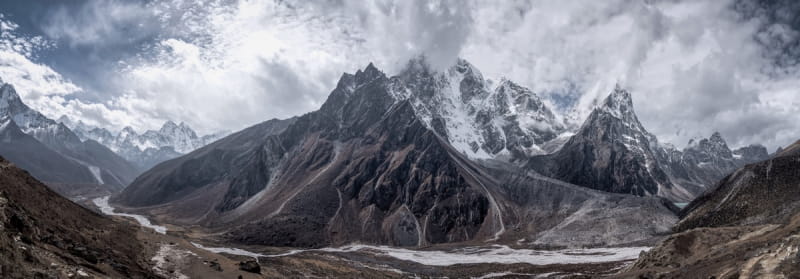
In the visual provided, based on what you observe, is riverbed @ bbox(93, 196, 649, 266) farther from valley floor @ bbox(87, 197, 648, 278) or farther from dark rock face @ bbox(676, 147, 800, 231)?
dark rock face @ bbox(676, 147, 800, 231)

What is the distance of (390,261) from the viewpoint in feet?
486

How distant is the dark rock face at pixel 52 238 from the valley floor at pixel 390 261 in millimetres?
5621

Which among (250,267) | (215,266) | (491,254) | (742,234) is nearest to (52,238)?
(215,266)

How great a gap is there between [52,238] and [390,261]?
116596mm

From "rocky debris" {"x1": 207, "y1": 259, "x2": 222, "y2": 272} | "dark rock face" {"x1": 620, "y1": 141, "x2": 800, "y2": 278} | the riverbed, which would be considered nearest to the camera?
"dark rock face" {"x1": 620, "y1": 141, "x2": 800, "y2": 278}

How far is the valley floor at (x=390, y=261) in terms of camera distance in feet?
199

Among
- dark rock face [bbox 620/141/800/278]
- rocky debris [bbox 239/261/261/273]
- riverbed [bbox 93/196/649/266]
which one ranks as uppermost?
dark rock face [bbox 620/141/800/278]

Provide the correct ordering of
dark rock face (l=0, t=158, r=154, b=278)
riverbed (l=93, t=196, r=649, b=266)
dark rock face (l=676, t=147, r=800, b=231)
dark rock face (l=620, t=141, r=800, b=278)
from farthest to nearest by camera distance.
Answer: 1. riverbed (l=93, t=196, r=649, b=266)
2. dark rock face (l=676, t=147, r=800, b=231)
3. dark rock face (l=620, t=141, r=800, b=278)
4. dark rock face (l=0, t=158, r=154, b=278)

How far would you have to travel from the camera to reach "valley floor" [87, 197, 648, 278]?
60.6m

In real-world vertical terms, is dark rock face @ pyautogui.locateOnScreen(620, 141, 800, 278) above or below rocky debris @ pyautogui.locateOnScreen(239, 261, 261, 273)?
above

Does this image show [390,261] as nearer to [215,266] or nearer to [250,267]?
[250,267]

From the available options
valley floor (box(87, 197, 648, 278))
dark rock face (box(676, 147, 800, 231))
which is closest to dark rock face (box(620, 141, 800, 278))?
dark rock face (box(676, 147, 800, 231))

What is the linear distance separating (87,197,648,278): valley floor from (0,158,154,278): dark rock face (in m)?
5.62

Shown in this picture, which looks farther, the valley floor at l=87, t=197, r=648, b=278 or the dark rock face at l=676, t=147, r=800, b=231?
the dark rock face at l=676, t=147, r=800, b=231
